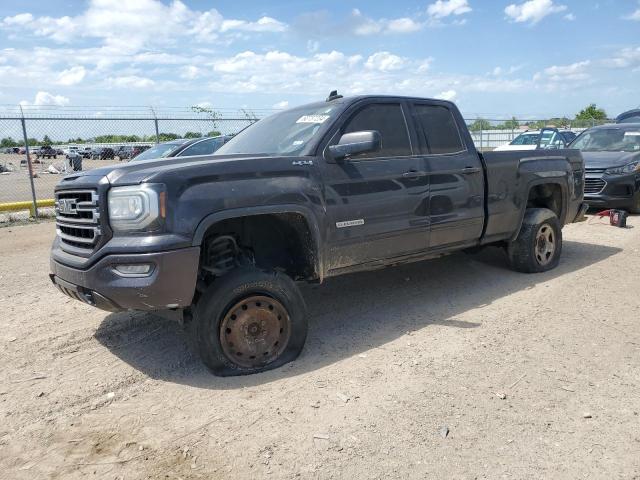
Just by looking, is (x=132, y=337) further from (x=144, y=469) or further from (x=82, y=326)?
(x=144, y=469)

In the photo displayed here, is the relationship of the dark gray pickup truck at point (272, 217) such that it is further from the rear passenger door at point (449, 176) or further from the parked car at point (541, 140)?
the parked car at point (541, 140)

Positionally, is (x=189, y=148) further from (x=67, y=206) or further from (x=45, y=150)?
(x=45, y=150)

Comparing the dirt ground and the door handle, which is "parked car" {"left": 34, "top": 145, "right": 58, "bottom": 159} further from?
the door handle

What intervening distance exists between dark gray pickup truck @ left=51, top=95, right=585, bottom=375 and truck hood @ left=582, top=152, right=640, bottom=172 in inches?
224

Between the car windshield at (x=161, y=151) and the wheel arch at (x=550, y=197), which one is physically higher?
the car windshield at (x=161, y=151)

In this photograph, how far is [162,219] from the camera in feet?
11.4

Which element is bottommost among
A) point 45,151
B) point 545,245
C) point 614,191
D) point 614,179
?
point 545,245

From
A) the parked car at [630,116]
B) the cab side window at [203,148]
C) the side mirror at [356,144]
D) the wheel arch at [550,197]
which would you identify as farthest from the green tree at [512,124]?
the side mirror at [356,144]

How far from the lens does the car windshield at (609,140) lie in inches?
441

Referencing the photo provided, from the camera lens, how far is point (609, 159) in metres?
10.5

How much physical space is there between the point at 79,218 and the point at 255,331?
1.50 meters

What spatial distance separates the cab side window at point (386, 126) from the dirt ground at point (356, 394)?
5.02 feet

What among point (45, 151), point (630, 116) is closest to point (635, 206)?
point (630, 116)

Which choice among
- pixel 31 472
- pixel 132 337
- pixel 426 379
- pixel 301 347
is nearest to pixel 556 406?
pixel 426 379
